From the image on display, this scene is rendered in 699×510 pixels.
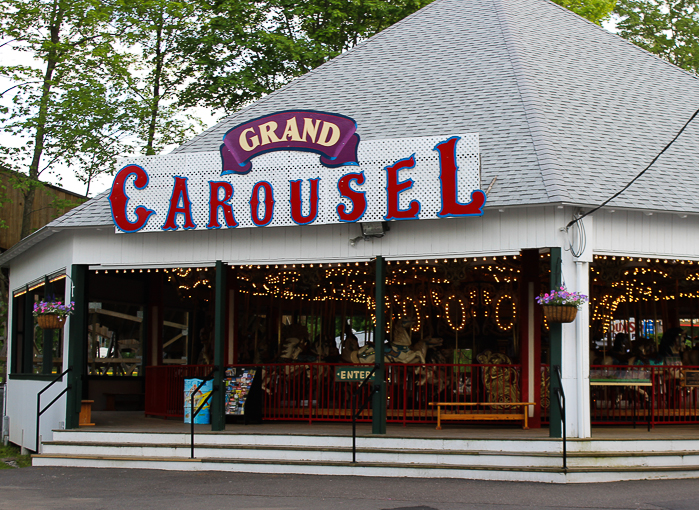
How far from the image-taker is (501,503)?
968 cm

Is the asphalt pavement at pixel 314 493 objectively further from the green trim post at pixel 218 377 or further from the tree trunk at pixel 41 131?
the tree trunk at pixel 41 131

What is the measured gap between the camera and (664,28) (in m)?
32.2

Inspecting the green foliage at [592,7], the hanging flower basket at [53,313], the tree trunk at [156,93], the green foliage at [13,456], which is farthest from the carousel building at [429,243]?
the green foliage at [592,7]

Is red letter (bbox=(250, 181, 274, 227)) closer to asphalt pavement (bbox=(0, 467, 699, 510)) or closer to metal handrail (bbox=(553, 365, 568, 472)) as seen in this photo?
asphalt pavement (bbox=(0, 467, 699, 510))

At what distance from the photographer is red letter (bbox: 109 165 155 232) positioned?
14.1 m

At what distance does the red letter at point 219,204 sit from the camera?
1366cm

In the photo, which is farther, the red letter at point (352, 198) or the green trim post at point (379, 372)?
the red letter at point (352, 198)

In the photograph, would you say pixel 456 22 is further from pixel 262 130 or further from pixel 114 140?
pixel 114 140

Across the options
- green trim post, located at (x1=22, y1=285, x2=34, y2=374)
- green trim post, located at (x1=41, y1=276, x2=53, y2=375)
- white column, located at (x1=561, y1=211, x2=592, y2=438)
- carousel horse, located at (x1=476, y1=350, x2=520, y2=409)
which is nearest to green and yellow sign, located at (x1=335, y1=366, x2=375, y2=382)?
carousel horse, located at (x1=476, y1=350, x2=520, y2=409)

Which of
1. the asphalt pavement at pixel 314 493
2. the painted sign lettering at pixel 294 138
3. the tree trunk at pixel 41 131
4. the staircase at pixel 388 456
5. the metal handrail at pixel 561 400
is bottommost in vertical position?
the asphalt pavement at pixel 314 493

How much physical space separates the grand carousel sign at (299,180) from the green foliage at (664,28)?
2167cm

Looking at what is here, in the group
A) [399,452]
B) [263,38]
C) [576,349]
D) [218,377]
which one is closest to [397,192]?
[576,349]

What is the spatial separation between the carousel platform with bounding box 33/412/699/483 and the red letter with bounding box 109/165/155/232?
11.6ft

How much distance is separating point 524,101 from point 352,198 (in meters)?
3.95
